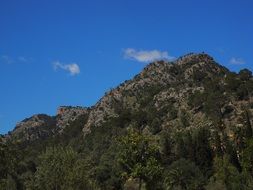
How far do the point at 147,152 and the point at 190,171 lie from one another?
75372mm

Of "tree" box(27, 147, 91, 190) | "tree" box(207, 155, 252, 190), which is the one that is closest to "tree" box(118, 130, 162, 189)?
"tree" box(27, 147, 91, 190)

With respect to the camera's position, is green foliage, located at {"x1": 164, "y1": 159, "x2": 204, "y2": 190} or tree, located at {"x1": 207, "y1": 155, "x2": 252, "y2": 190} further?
green foliage, located at {"x1": 164, "y1": 159, "x2": 204, "y2": 190}

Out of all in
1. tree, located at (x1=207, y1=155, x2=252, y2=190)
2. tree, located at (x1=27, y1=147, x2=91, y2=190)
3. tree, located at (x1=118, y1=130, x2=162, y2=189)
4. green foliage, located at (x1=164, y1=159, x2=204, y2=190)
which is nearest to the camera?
tree, located at (x1=118, y1=130, x2=162, y2=189)

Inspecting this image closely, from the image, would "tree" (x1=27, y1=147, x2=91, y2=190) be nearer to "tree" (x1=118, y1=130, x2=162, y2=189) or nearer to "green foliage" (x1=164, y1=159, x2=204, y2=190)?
"tree" (x1=118, y1=130, x2=162, y2=189)

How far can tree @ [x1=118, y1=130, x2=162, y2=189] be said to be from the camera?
225 ft

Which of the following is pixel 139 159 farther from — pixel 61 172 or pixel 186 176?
pixel 186 176

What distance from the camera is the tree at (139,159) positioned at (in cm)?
6862

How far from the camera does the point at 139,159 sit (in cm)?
6969

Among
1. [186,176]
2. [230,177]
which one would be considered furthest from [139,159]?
[186,176]

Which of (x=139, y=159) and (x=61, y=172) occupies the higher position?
(x=61, y=172)

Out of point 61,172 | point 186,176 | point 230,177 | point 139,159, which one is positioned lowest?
point 139,159

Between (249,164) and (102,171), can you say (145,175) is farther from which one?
(102,171)

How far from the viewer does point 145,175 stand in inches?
2726

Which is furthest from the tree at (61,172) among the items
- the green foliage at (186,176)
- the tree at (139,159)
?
the green foliage at (186,176)
